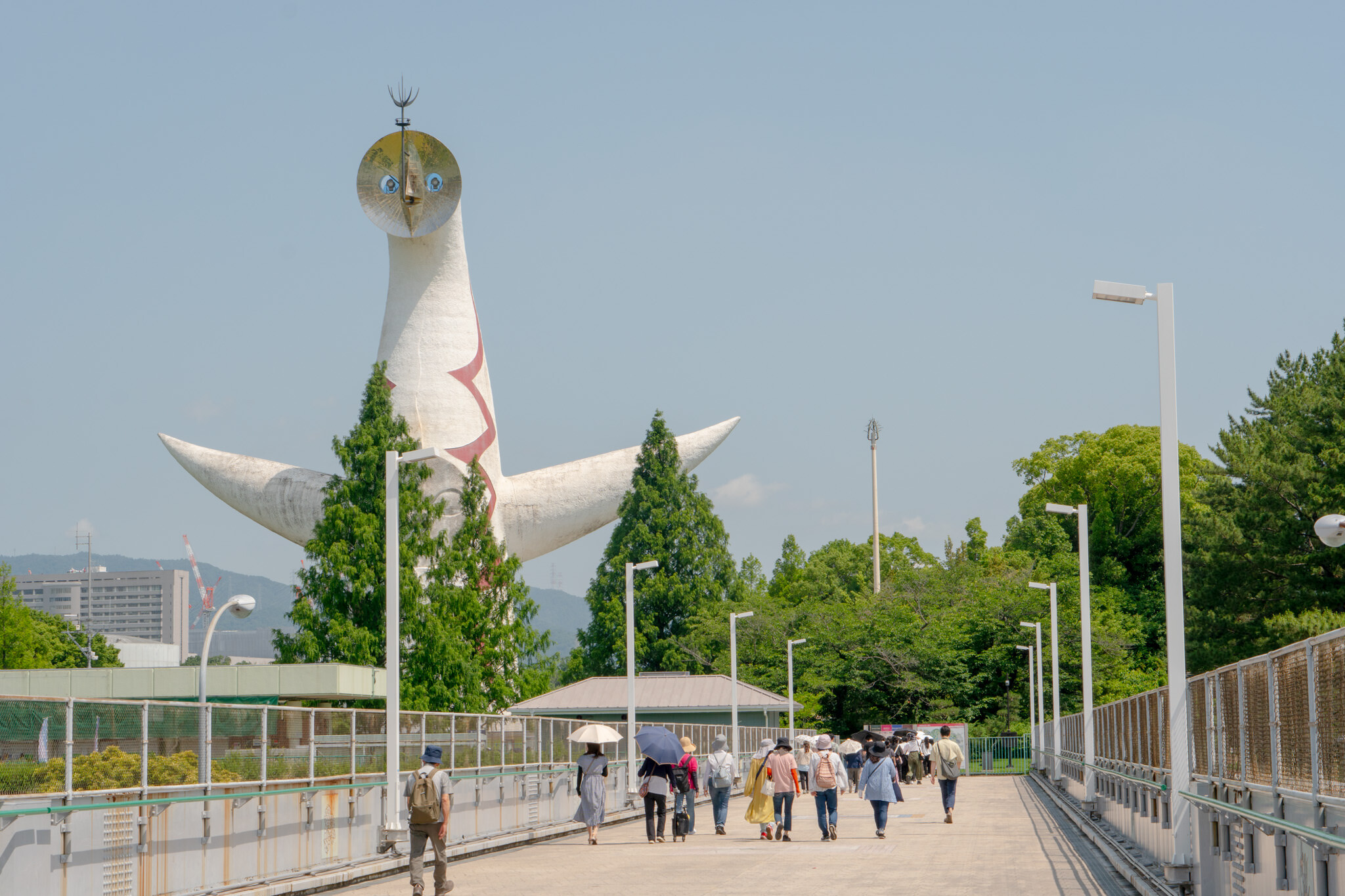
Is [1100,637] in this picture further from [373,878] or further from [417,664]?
[373,878]

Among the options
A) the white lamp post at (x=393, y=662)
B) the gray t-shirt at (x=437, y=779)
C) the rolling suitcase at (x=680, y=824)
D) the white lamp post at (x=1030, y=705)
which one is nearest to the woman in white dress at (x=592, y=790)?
the rolling suitcase at (x=680, y=824)

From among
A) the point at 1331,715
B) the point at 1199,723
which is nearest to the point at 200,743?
the point at 1199,723

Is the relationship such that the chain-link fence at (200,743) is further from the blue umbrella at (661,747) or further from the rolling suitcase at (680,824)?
the rolling suitcase at (680,824)

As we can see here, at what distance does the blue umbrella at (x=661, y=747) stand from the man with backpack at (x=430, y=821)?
8.00 meters

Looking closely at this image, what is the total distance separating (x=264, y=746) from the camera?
56.7 feet

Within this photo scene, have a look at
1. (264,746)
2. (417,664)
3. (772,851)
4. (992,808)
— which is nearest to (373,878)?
(264,746)

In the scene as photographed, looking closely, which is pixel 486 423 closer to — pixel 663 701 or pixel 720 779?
pixel 663 701

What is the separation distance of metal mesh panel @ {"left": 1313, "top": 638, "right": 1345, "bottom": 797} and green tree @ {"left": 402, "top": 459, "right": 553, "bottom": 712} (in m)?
39.8

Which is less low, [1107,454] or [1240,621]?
[1107,454]

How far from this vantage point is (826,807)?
74.0ft

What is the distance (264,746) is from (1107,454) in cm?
7732

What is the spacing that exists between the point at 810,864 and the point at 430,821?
17.6 ft

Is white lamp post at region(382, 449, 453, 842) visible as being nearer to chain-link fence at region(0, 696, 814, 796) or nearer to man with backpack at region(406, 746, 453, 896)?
chain-link fence at region(0, 696, 814, 796)

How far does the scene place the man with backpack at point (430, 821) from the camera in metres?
14.9
